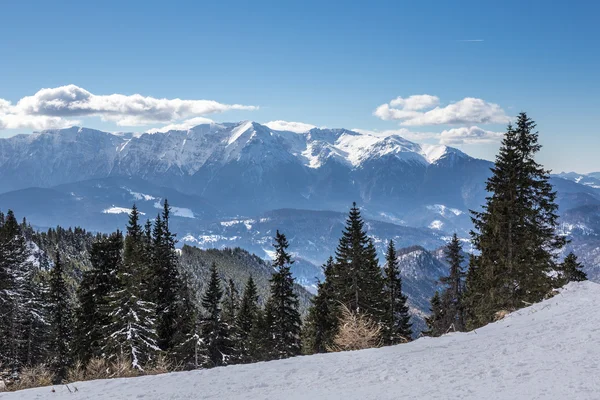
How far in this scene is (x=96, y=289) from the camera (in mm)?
33219

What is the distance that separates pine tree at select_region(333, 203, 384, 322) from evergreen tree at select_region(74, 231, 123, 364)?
17534mm

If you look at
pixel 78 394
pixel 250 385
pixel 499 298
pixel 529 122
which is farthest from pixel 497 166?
pixel 78 394

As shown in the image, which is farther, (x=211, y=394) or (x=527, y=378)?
(x=211, y=394)

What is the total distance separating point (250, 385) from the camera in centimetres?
973

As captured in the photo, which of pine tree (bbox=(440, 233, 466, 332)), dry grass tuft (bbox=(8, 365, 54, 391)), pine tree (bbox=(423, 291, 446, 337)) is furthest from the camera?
pine tree (bbox=(423, 291, 446, 337))

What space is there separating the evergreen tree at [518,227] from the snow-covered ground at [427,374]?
1408 cm

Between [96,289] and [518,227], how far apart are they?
28783 millimetres

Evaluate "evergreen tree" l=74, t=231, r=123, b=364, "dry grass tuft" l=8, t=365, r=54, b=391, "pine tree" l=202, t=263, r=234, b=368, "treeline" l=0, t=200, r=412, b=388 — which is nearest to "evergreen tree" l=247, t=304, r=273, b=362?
"treeline" l=0, t=200, r=412, b=388

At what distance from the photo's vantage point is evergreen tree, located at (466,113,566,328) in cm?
2611

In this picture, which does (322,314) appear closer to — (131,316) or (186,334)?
(186,334)

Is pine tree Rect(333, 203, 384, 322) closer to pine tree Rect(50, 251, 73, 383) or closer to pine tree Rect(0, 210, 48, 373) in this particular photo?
pine tree Rect(50, 251, 73, 383)

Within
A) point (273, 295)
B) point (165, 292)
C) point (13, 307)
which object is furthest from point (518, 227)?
point (13, 307)

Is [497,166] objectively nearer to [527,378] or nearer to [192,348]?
[527,378]

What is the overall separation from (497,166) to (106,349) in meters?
27.0
